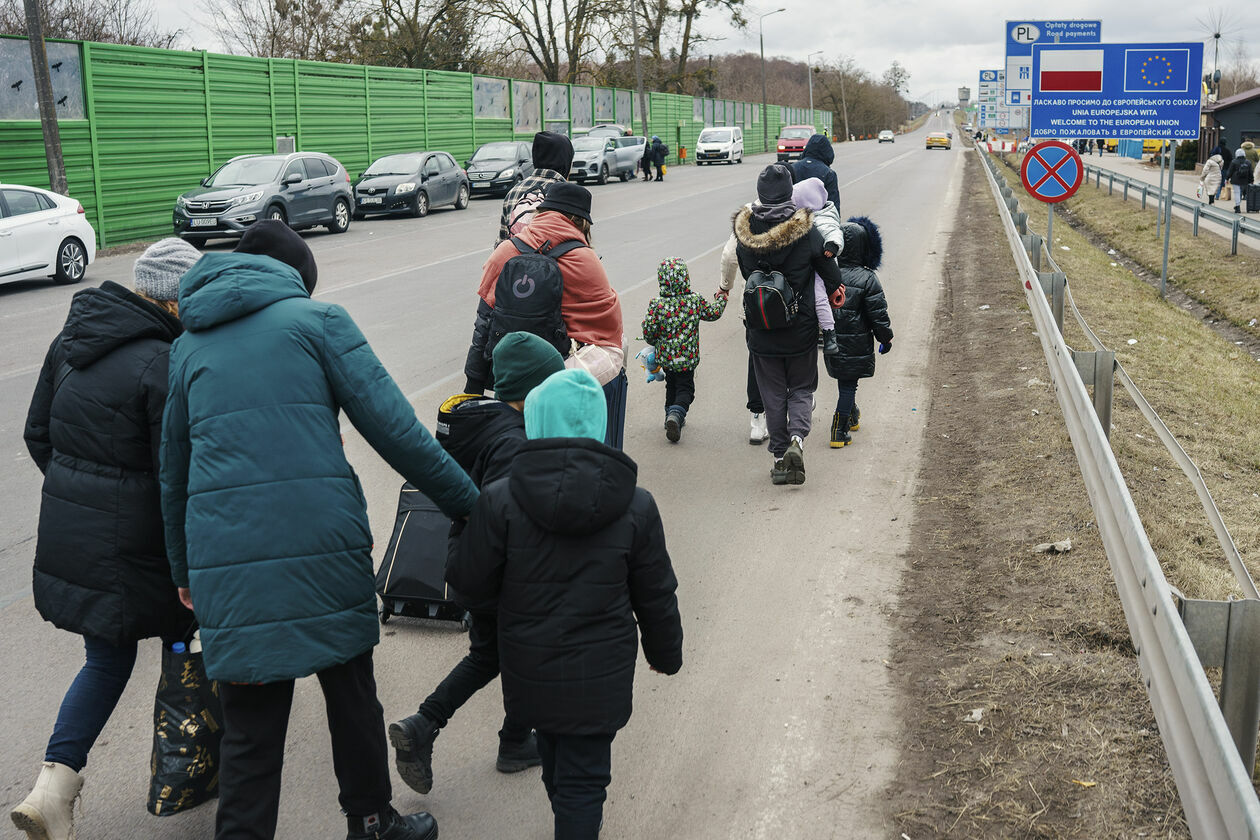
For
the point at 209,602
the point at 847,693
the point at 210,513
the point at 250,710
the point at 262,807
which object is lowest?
the point at 847,693

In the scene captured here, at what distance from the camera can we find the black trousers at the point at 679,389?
829 cm

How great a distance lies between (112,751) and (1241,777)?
3.52 metres

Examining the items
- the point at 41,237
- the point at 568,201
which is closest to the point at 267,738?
the point at 568,201

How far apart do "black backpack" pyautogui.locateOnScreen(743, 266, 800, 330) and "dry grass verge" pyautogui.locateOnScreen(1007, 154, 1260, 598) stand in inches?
88.4

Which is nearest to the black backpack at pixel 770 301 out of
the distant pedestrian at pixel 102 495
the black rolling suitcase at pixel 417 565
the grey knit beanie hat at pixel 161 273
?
the black rolling suitcase at pixel 417 565

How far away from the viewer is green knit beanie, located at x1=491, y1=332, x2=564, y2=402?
368 centimetres

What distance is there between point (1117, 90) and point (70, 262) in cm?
1469

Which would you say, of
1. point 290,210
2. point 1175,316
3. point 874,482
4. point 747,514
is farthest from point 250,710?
point 290,210

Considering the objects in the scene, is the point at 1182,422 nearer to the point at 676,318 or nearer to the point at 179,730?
the point at 676,318

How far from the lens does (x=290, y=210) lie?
870 inches

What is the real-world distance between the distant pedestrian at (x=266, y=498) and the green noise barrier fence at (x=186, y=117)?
20.1m

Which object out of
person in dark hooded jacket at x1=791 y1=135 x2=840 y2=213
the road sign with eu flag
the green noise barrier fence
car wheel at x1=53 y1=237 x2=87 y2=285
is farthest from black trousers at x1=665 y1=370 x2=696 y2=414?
the green noise barrier fence

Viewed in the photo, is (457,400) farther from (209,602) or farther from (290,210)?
(290,210)

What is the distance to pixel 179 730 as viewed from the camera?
362 centimetres
